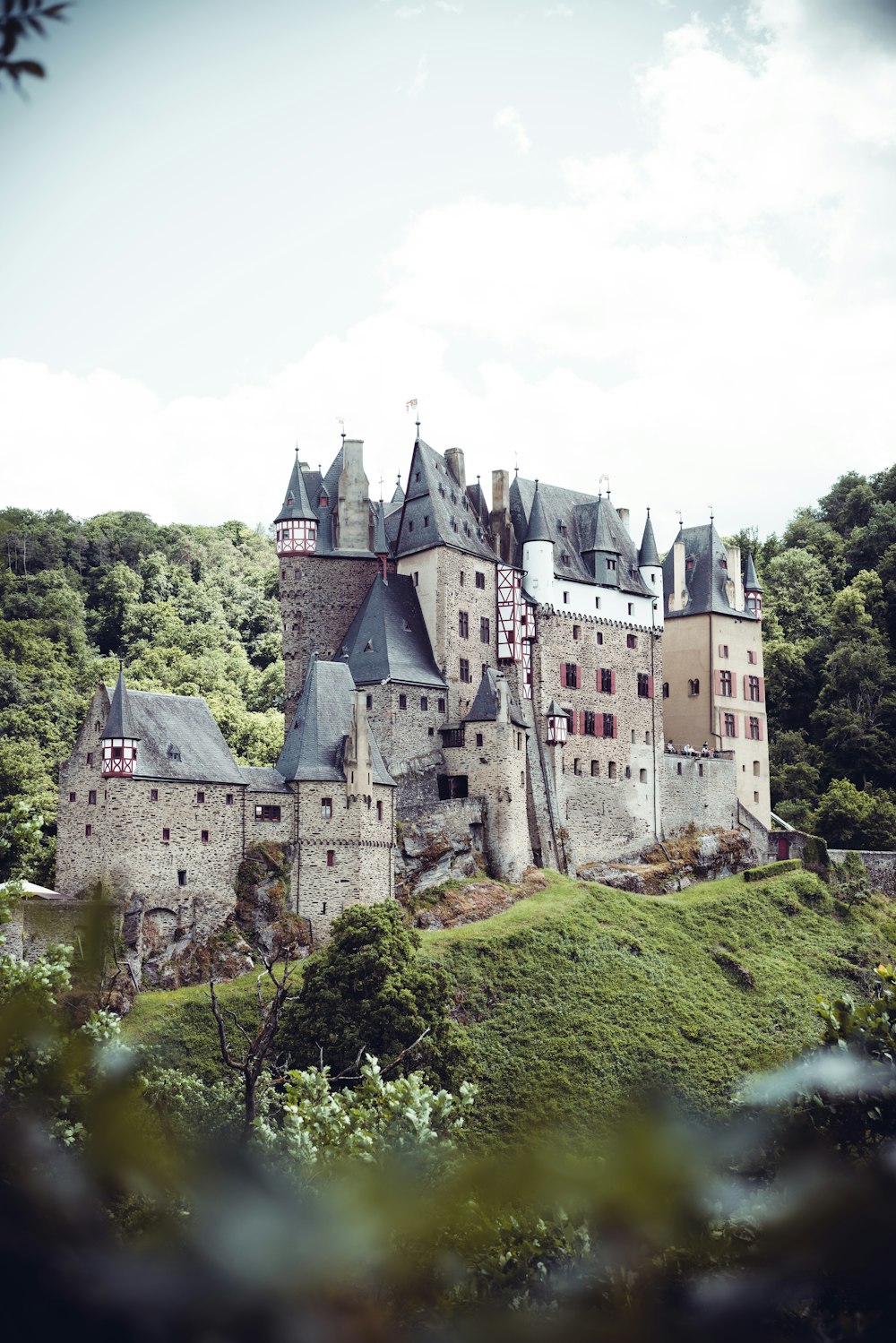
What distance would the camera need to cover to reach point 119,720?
46.4m

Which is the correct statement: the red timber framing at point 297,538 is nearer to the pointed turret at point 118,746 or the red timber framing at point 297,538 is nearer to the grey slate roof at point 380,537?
the grey slate roof at point 380,537

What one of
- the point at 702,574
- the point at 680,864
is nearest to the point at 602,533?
the point at 702,574

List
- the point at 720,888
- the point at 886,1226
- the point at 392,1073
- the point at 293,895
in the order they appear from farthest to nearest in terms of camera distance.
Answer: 1. the point at 720,888
2. the point at 293,895
3. the point at 392,1073
4. the point at 886,1226

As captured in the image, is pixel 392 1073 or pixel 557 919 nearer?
pixel 392 1073

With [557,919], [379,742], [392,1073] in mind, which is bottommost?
[392,1073]

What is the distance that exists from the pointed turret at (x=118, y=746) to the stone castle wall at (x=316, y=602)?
12.3 metres

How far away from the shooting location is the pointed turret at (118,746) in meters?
45.8

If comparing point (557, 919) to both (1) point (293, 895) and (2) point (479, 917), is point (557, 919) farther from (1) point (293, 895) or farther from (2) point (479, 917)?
(1) point (293, 895)

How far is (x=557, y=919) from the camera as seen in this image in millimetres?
52344

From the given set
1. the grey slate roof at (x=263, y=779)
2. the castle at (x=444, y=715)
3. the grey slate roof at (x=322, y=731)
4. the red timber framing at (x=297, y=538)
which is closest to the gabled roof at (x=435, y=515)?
the castle at (x=444, y=715)

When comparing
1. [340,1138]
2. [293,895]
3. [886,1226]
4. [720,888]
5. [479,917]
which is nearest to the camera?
[886,1226]

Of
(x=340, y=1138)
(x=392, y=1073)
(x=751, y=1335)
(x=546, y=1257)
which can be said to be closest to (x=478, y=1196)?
(x=751, y=1335)

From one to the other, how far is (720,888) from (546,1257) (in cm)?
4128

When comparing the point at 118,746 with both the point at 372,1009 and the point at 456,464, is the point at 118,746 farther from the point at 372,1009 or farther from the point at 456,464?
the point at 456,464
